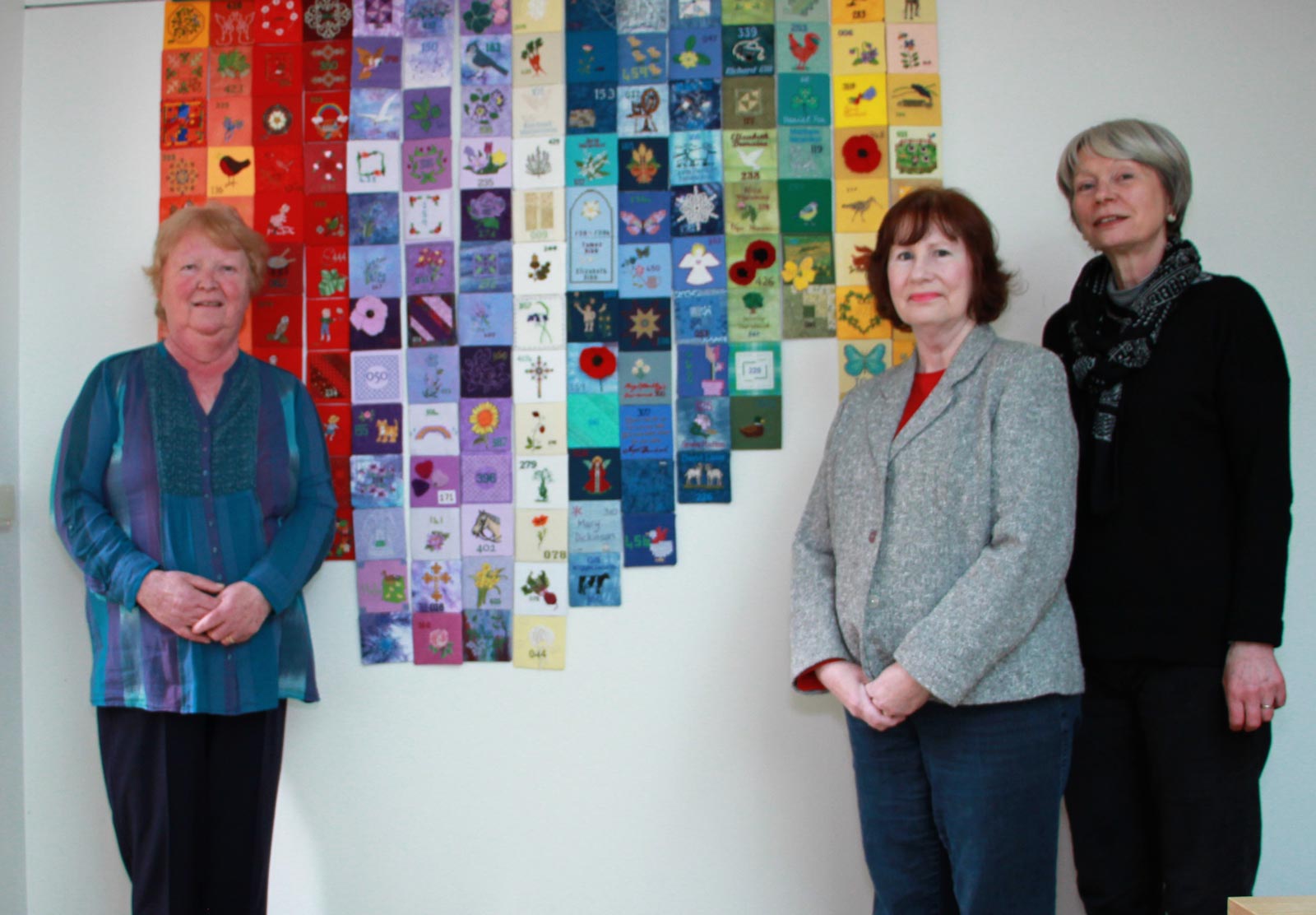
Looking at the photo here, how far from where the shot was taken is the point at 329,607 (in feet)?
6.54

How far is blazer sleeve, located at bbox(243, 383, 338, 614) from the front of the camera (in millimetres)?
1704

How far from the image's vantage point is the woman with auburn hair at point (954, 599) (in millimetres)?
1296

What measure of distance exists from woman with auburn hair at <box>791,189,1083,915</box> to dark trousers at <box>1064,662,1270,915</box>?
0.48ft

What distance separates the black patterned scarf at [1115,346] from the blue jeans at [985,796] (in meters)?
0.38

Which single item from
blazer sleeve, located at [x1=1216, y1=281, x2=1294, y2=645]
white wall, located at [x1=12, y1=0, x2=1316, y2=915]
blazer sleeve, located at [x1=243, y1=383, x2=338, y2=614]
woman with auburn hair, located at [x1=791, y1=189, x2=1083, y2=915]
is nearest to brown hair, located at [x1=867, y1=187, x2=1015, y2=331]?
woman with auburn hair, located at [x1=791, y1=189, x2=1083, y2=915]

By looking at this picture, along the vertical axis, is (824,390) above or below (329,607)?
above

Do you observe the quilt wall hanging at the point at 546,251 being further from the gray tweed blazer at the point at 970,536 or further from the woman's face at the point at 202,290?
the gray tweed blazer at the point at 970,536

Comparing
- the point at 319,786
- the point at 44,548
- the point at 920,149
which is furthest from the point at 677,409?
the point at 44,548

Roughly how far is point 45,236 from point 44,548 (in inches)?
28.1

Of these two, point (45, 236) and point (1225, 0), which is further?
point (45, 236)

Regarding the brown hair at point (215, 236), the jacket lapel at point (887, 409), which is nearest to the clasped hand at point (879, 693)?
the jacket lapel at point (887, 409)

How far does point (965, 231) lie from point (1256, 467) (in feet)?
1.87

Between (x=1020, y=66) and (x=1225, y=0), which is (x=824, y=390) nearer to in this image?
(x=1020, y=66)

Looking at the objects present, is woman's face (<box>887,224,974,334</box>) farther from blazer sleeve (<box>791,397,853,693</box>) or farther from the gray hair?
the gray hair
